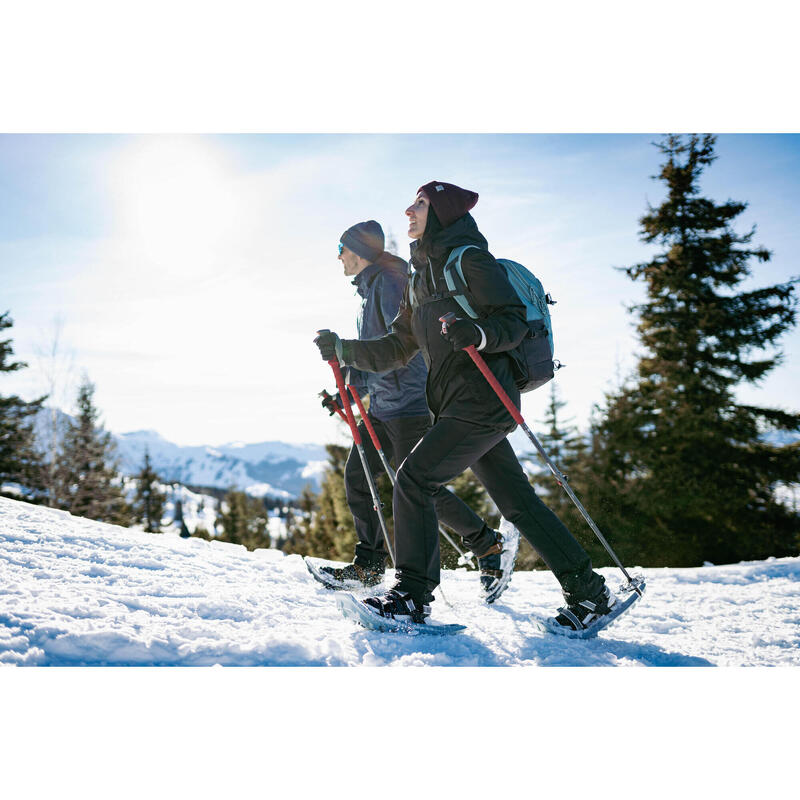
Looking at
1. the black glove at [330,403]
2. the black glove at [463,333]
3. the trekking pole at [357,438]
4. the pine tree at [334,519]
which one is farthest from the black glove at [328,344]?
the pine tree at [334,519]

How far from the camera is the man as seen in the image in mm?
3758

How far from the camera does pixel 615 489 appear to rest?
13359 mm

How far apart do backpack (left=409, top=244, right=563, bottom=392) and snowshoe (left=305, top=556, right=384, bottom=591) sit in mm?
1853

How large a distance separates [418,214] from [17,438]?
2142 centimetres

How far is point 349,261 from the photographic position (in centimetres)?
393

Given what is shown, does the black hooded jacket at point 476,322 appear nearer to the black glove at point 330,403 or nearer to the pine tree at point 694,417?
the black glove at point 330,403

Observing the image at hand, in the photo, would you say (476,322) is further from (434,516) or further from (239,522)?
(239,522)

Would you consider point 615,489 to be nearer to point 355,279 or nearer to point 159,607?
point 355,279

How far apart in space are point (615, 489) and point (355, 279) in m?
11.2

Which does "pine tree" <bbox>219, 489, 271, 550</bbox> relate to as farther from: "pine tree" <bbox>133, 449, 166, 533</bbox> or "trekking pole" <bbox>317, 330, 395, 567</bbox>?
"trekking pole" <bbox>317, 330, 395, 567</bbox>

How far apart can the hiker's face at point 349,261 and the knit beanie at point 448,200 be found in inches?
42.1

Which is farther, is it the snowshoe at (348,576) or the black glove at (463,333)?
the snowshoe at (348,576)

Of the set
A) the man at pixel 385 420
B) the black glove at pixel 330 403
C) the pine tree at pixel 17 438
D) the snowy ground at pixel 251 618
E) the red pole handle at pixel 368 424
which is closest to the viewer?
the snowy ground at pixel 251 618

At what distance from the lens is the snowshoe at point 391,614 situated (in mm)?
2609
